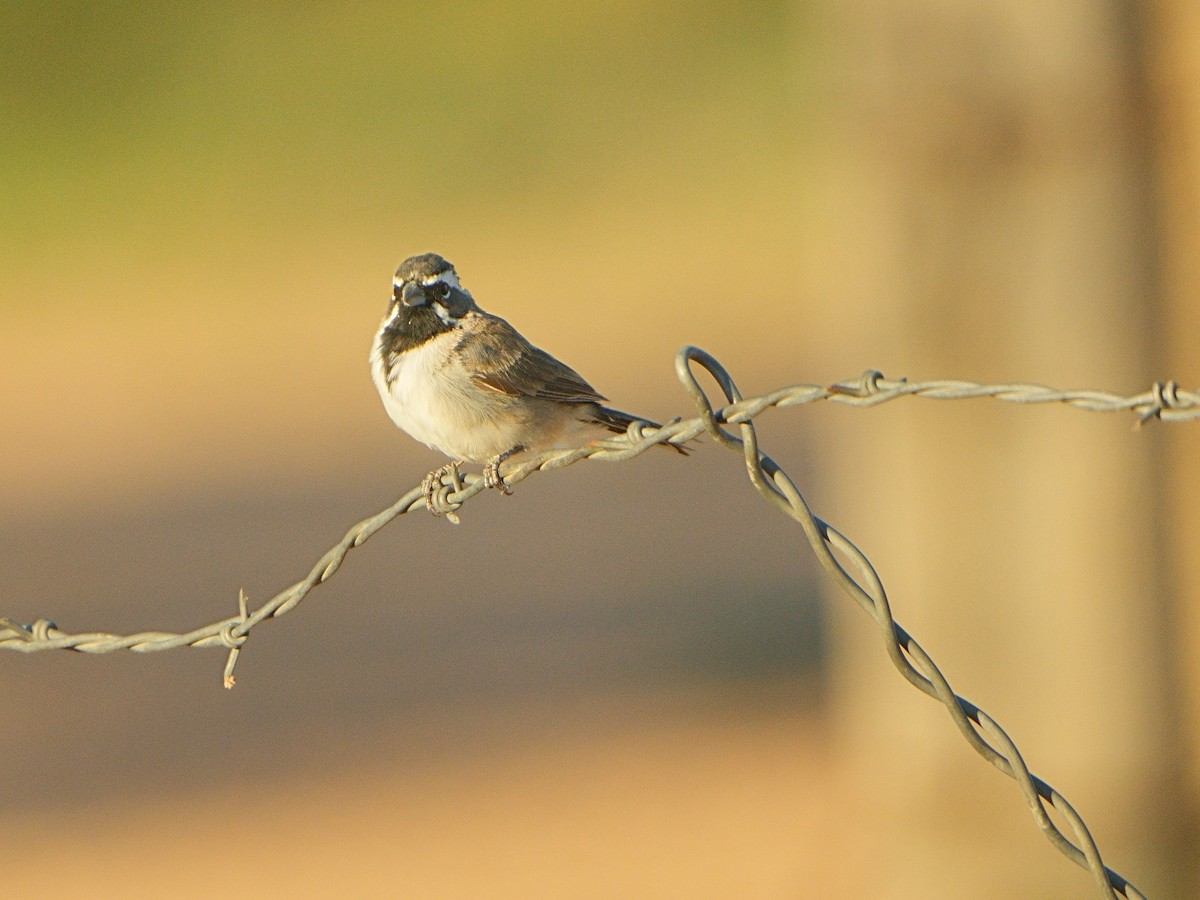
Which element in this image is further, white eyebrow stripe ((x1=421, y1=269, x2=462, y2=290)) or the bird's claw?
Answer: white eyebrow stripe ((x1=421, y1=269, x2=462, y2=290))

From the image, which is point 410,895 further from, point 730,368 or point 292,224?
point 292,224

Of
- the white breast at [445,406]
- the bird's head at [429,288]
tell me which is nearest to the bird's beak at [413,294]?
the bird's head at [429,288]

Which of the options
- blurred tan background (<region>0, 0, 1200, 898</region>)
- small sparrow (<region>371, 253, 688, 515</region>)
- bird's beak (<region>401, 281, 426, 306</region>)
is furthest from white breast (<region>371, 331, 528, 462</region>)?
blurred tan background (<region>0, 0, 1200, 898</region>)

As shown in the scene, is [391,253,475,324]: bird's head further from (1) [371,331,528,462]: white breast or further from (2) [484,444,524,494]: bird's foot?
(2) [484,444,524,494]: bird's foot

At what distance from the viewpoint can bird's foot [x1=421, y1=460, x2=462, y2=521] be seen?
4674 mm

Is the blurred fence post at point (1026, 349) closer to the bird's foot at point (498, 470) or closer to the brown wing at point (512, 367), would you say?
the brown wing at point (512, 367)

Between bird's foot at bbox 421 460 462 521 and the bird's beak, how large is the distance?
0.73 m

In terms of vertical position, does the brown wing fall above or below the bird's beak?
below

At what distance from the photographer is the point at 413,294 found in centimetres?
590

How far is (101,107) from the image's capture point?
30.1 m

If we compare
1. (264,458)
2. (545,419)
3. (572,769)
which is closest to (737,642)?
(572,769)

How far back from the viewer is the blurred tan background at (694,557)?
5.78 meters

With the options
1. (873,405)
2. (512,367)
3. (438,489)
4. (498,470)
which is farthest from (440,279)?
(873,405)

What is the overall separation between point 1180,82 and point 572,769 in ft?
19.0
